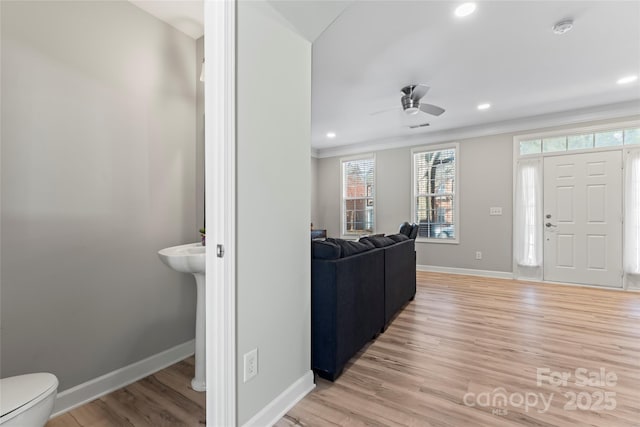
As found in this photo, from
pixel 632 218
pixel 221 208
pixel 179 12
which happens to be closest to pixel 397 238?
pixel 221 208

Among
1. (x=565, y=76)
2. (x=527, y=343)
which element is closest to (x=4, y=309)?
(x=527, y=343)

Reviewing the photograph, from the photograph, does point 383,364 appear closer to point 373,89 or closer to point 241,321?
point 241,321

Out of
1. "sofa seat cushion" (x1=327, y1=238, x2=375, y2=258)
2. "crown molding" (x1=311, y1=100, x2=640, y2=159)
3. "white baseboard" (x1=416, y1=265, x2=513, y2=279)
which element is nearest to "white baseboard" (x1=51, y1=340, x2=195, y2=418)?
"sofa seat cushion" (x1=327, y1=238, x2=375, y2=258)

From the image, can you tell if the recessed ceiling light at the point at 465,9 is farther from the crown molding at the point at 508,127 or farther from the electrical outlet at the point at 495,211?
the electrical outlet at the point at 495,211

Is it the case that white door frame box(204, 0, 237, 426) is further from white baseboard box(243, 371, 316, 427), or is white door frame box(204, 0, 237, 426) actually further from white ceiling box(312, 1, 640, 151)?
white ceiling box(312, 1, 640, 151)

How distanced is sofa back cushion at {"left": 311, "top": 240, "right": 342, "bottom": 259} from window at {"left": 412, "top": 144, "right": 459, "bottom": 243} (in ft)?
13.3

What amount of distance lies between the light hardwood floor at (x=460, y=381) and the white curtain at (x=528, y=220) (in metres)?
1.58

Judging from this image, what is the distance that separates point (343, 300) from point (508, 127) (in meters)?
4.61

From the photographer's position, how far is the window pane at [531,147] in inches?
183

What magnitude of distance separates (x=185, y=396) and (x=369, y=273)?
1.47m

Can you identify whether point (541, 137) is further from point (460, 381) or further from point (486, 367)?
point (460, 381)

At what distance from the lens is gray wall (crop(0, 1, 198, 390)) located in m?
1.49

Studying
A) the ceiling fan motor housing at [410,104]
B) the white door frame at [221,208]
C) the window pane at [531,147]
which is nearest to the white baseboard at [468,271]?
the window pane at [531,147]

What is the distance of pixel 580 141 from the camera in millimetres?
4352
